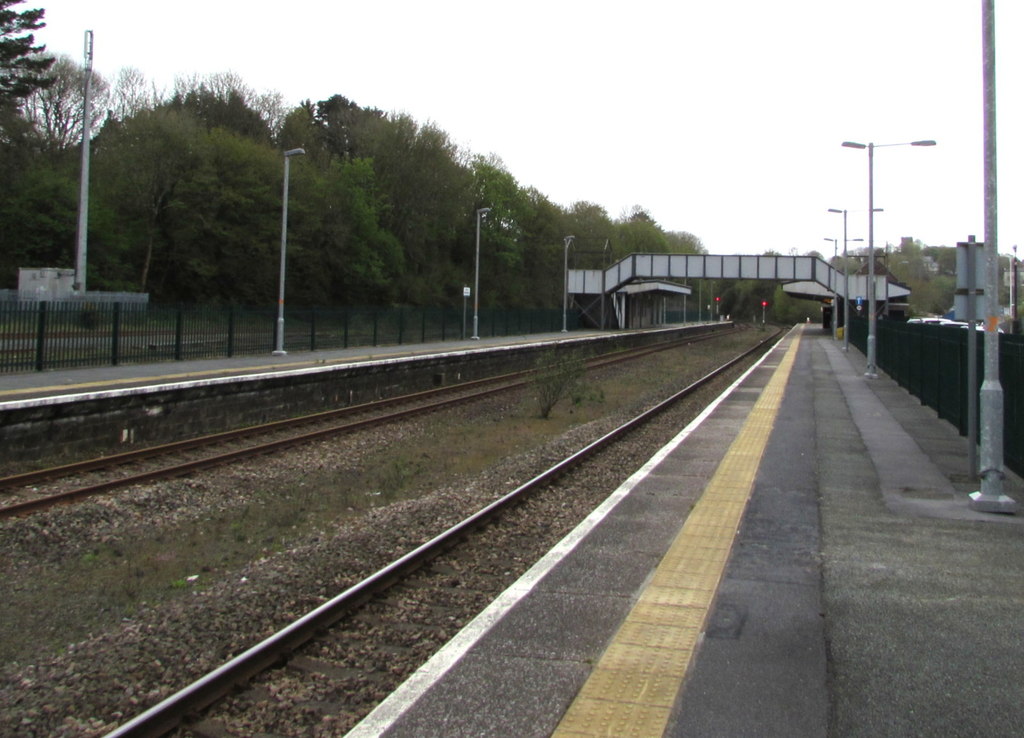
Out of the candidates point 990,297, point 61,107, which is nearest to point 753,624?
point 990,297

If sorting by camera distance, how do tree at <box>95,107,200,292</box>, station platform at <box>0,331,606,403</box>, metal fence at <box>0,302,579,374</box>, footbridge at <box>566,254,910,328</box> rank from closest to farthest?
1. station platform at <box>0,331,606,403</box>
2. metal fence at <box>0,302,579,374</box>
3. tree at <box>95,107,200,292</box>
4. footbridge at <box>566,254,910,328</box>

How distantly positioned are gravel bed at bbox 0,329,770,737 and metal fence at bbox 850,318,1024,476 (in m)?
4.90

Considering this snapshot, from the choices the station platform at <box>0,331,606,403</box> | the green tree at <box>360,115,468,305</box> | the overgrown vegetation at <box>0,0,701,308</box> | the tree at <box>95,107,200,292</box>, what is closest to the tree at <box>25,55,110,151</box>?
the overgrown vegetation at <box>0,0,701,308</box>

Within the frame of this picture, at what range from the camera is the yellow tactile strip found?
4430 millimetres

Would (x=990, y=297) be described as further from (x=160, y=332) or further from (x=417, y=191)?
(x=417, y=191)

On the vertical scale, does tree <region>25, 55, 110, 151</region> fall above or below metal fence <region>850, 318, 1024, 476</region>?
above

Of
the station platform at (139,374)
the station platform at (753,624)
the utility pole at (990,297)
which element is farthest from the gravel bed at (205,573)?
the station platform at (139,374)

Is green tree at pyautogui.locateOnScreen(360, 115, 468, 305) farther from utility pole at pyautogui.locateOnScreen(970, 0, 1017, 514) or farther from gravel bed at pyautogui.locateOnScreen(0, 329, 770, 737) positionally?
utility pole at pyautogui.locateOnScreen(970, 0, 1017, 514)

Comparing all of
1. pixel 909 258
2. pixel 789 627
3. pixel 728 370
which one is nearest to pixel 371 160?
pixel 728 370

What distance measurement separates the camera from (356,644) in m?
5.67

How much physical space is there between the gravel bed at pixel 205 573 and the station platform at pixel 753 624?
0.56 meters

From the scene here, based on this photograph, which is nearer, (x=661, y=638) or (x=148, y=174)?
(x=661, y=638)

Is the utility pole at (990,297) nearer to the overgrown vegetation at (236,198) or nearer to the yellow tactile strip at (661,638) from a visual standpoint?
the yellow tactile strip at (661,638)

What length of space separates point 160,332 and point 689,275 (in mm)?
48303
